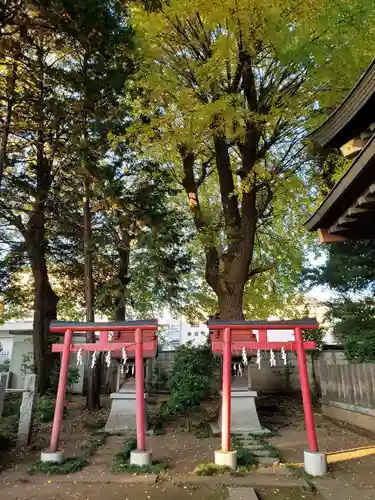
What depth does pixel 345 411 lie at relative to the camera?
9383 millimetres

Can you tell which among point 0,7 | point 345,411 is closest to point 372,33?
point 0,7

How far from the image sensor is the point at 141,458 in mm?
6172

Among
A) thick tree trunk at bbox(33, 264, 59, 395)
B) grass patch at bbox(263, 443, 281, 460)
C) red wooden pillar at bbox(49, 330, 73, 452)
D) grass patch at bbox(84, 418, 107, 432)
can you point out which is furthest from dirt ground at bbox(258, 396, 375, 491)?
thick tree trunk at bbox(33, 264, 59, 395)

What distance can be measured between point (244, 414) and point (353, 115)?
7.23 metres

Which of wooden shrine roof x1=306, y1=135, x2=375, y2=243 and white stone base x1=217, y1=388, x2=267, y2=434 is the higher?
wooden shrine roof x1=306, y1=135, x2=375, y2=243

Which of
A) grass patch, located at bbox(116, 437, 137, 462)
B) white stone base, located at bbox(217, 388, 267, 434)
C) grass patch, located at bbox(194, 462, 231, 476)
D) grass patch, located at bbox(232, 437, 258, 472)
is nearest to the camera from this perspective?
grass patch, located at bbox(194, 462, 231, 476)

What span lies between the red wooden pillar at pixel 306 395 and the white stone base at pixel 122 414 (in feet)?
16.0

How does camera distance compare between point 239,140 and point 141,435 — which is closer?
point 141,435

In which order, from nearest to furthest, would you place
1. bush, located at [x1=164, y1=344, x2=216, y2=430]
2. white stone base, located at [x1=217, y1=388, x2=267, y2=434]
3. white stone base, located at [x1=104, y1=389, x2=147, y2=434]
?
bush, located at [x1=164, y1=344, x2=216, y2=430] → white stone base, located at [x1=217, y1=388, x2=267, y2=434] → white stone base, located at [x1=104, y1=389, x2=147, y2=434]

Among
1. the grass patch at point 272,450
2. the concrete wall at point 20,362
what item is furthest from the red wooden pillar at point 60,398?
the concrete wall at point 20,362

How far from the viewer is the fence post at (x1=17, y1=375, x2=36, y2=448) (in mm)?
7433

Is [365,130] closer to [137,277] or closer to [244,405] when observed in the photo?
[244,405]

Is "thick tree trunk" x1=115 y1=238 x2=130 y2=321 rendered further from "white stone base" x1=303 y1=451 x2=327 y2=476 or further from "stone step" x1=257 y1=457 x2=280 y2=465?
"white stone base" x1=303 y1=451 x2=327 y2=476

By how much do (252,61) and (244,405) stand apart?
28.7 feet
